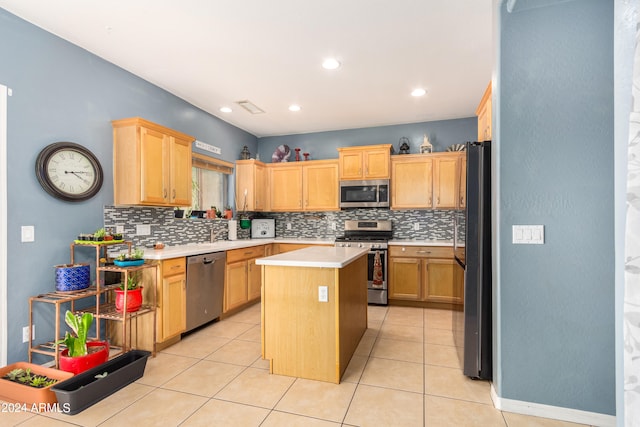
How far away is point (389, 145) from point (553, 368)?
11.5 feet

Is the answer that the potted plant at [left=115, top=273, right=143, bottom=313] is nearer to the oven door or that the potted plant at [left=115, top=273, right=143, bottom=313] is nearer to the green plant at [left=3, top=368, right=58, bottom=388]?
the green plant at [left=3, top=368, right=58, bottom=388]

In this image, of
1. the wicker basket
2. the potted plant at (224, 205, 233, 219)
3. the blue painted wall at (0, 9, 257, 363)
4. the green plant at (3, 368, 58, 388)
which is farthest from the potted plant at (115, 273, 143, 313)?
the potted plant at (224, 205, 233, 219)

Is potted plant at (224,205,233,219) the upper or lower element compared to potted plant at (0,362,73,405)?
upper

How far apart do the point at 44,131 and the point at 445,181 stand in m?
4.58

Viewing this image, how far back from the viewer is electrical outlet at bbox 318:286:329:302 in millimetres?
2422

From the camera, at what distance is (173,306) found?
3156 mm

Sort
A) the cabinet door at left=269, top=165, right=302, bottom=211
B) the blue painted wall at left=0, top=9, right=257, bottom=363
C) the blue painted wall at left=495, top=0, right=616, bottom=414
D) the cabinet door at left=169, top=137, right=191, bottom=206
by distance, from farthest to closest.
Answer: the cabinet door at left=269, top=165, right=302, bottom=211 < the cabinet door at left=169, top=137, right=191, bottom=206 < the blue painted wall at left=0, top=9, right=257, bottom=363 < the blue painted wall at left=495, top=0, right=616, bottom=414

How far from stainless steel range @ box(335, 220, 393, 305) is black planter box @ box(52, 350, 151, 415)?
9.71 ft

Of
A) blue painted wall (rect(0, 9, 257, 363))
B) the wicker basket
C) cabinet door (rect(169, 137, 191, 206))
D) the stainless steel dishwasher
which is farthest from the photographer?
cabinet door (rect(169, 137, 191, 206))

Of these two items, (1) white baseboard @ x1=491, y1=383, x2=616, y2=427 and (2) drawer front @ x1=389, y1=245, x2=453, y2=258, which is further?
(2) drawer front @ x1=389, y1=245, x2=453, y2=258

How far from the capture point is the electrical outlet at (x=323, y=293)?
7.95 feet

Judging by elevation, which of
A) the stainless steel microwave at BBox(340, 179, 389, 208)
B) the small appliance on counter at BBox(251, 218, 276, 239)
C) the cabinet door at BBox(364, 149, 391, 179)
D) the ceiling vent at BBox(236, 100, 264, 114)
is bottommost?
the small appliance on counter at BBox(251, 218, 276, 239)

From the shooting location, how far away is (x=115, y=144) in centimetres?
318

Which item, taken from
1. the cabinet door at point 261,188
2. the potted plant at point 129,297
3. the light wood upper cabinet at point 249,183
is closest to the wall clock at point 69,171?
the potted plant at point 129,297
